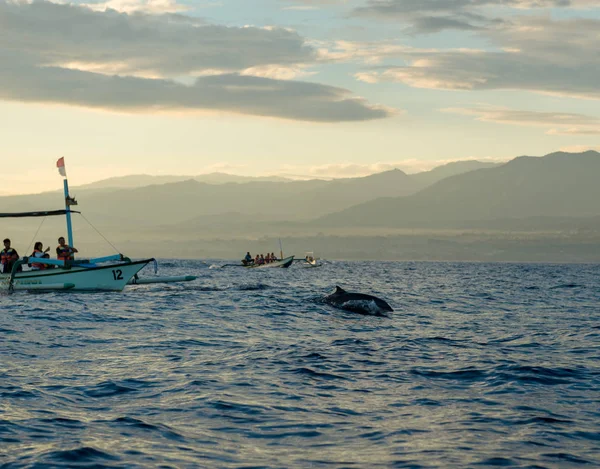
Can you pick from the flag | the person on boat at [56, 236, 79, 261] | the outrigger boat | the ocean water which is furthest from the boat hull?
the ocean water

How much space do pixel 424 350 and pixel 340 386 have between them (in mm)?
6159

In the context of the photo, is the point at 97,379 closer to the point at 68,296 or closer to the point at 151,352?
the point at 151,352

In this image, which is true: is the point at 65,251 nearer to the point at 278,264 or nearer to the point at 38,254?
the point at 38,254

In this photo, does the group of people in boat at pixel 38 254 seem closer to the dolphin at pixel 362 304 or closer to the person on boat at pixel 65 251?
the person on boat at pixel 65 251

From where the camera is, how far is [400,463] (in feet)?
30.4

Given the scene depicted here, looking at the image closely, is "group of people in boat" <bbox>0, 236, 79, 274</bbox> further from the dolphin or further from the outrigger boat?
the dolphin

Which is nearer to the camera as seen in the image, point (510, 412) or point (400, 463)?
point (400, 463)

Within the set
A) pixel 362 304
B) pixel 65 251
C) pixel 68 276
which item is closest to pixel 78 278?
pixel 68 276

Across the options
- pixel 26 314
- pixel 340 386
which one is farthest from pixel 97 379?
pixel 26 314

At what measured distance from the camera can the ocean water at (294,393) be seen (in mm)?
9734

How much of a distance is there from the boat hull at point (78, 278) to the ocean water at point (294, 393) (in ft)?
34.8

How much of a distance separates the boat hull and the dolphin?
13157 mm

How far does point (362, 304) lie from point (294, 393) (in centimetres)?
1818

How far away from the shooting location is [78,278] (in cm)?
3834
